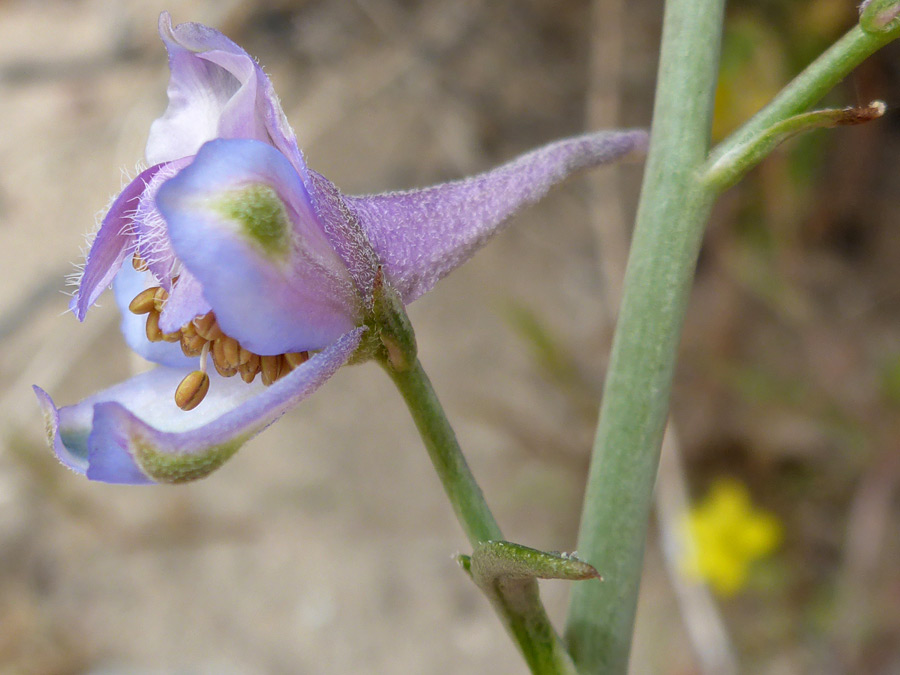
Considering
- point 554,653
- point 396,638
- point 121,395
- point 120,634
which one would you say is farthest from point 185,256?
Answer: point 120,634

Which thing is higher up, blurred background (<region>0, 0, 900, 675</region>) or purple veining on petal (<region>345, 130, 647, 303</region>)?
blurred background (<region>0, 0, 900, 675</region>)

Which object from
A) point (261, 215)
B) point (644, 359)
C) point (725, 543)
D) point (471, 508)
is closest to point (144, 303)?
point (261, 215)

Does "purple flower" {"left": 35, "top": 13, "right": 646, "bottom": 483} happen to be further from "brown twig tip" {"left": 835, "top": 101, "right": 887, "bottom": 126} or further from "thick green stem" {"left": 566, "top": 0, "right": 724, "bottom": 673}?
→ "brown twig tip" {"left": 835, "top": 101, "right": 887, "bottom": 126}

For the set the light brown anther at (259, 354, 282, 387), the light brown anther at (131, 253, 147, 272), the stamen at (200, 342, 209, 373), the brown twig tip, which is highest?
the brown twig tip

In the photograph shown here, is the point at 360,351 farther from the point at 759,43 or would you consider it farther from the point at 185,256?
the point at 759,43

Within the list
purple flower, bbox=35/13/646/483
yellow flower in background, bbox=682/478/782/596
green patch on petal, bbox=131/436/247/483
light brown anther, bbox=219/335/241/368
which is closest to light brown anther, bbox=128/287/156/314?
purple flower, bbox=35/13/646/483

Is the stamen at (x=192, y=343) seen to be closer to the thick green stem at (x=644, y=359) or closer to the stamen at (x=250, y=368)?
the stamen at (x=250, y=368)
